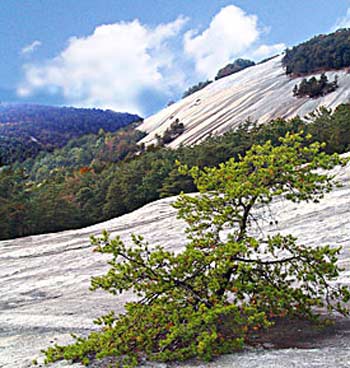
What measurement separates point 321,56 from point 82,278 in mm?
46798

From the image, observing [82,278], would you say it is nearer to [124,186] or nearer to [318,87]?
[124,186]

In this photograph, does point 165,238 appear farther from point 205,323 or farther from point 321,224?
point 205,323

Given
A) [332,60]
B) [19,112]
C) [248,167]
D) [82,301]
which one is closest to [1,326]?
[82,301]

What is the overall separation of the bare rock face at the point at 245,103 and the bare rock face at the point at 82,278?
31.8 m

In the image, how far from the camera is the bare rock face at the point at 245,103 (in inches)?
1686

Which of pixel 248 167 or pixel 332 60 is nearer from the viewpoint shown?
pixel 248 167

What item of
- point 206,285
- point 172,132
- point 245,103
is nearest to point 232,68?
point 172,132

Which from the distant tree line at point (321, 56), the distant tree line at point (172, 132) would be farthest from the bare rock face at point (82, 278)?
the distant tree line at point (321, 56)

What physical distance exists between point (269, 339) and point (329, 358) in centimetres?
83

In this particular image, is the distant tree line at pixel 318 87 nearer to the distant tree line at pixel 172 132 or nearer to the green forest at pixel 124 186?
the green forest at pixel 124 186

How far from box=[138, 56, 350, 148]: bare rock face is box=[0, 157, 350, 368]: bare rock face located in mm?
31833

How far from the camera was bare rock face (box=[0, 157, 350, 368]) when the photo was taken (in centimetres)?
452

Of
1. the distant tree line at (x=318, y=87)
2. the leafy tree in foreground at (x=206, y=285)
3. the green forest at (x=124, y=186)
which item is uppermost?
the distant tree line at (x=318, y=87)

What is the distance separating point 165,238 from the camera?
35.5 feet
